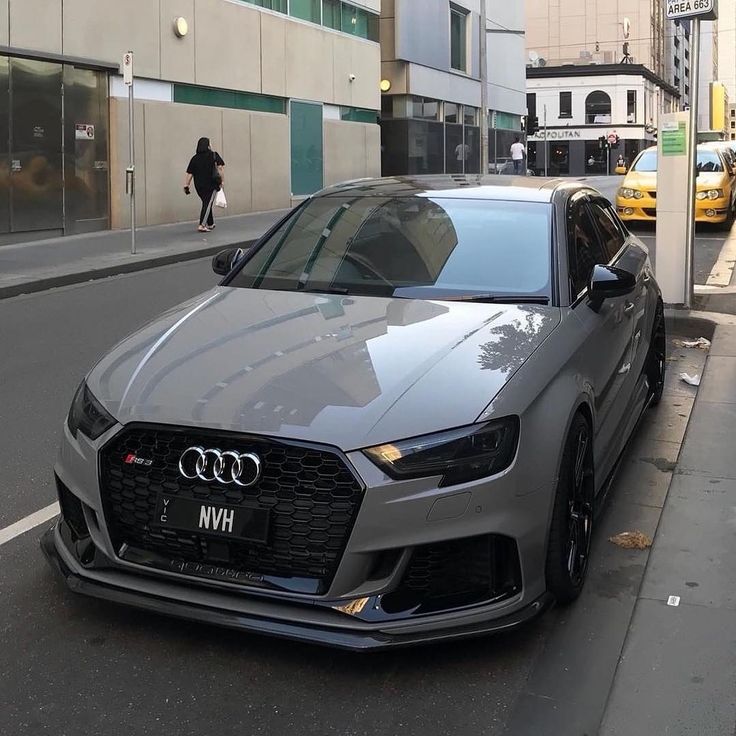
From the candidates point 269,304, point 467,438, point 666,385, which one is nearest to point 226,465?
point 467,438

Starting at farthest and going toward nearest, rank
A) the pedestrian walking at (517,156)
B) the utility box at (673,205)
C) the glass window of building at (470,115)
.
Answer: the pedestrian walking at (517,156) < the glass window of building at (470,115) < the utility box at (673,205)

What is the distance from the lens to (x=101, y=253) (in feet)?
51.4

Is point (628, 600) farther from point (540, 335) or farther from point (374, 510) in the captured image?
point (374, 510)

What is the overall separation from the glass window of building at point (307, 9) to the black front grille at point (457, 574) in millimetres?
23891

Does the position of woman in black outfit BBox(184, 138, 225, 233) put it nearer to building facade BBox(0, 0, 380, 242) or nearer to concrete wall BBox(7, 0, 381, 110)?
building facade BBox(0, 0, 380, 242)

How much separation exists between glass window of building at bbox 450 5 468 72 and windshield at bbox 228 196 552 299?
32.8 metres

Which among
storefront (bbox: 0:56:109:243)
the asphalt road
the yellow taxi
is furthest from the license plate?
the yellow taxi

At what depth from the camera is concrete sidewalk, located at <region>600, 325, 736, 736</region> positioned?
122 inches

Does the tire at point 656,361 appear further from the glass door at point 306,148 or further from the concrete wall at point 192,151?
the glass door at point 306,148

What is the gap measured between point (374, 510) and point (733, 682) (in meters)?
1.29

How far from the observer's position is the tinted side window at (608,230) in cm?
571

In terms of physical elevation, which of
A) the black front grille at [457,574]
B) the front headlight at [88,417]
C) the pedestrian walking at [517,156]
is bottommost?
the black front grille at [457,574]

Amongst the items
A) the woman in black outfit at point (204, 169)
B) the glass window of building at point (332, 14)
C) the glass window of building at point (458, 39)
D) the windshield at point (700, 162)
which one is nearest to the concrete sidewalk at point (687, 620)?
the woman in black outfit at point (204, 169)

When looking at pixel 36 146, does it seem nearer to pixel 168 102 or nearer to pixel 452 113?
pixel 168 102
